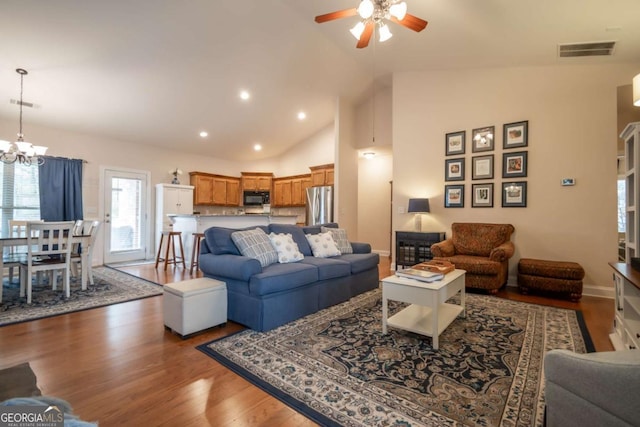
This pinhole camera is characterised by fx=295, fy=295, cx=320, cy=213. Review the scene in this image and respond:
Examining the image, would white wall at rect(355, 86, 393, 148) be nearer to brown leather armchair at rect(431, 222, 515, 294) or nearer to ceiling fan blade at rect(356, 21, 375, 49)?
brown leather armchair at rect(431, 222, 515, 294)

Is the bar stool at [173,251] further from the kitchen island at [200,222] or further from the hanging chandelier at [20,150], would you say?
the hanging chandelier at [20,150]

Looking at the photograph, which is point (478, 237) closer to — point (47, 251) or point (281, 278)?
point (281, 278)

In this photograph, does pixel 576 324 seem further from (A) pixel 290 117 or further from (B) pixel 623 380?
(A) pixel 290 117

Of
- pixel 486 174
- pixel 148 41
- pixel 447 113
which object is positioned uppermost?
pixel 148 41

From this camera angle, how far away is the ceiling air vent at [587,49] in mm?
3578

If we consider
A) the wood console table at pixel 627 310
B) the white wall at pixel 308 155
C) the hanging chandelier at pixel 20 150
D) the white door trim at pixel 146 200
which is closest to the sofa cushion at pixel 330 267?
the wood console table at pixel 627 310

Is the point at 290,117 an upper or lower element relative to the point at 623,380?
upper

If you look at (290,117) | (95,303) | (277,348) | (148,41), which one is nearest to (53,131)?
(148,41)

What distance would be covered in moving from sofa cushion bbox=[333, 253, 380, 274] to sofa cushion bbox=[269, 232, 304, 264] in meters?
0.66

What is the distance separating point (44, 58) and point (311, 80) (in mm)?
3901

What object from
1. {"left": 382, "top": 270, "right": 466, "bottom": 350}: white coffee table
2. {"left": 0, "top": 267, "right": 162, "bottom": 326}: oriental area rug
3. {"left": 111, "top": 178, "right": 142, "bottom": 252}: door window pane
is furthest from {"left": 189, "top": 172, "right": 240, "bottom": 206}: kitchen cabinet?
{"left": 382, "top": 270, "right": 466, "bottom": 350}: white coffee table

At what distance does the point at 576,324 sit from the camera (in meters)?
2.90

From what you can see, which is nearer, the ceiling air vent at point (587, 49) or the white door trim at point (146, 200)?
the ceiling air vent at point (587, 49)

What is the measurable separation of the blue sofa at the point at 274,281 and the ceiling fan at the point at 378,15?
7.66ft
